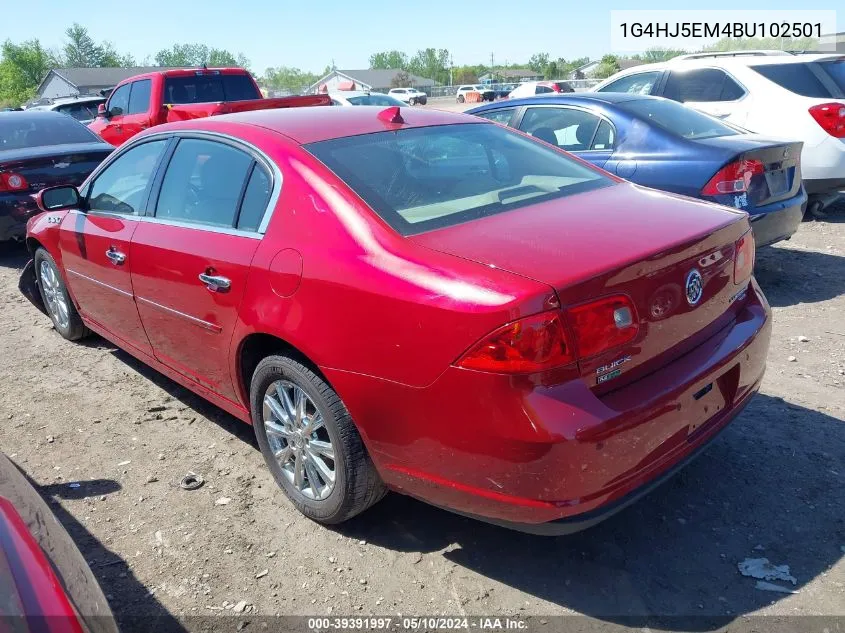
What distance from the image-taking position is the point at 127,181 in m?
4.02

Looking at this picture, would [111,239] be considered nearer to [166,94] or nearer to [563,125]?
[563,125]

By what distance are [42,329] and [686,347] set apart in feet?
16.8

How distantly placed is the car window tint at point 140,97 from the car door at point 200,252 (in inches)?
326

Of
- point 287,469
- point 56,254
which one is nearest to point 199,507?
point 287,469

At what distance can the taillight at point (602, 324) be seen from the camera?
2.13 metres

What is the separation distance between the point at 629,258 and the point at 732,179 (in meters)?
3.23

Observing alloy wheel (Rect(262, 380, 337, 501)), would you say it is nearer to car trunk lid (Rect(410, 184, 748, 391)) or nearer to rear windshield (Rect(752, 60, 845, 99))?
car trunk lid (Rect(410, 184, 748, 391))

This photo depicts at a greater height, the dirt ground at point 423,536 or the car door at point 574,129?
the car door at point 574,129

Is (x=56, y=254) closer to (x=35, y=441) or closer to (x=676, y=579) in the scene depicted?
(x=35, y=441)

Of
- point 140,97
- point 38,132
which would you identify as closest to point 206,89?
point 140,97

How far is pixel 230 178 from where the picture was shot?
3.21m

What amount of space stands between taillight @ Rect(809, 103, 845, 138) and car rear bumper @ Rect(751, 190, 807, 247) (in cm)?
202

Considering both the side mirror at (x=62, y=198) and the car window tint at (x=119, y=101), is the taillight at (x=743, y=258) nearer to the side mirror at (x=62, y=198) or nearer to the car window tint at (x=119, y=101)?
the side mirror at (x=62, y=198)

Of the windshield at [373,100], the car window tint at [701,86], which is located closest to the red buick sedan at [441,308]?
the car window tint at [701,86]
